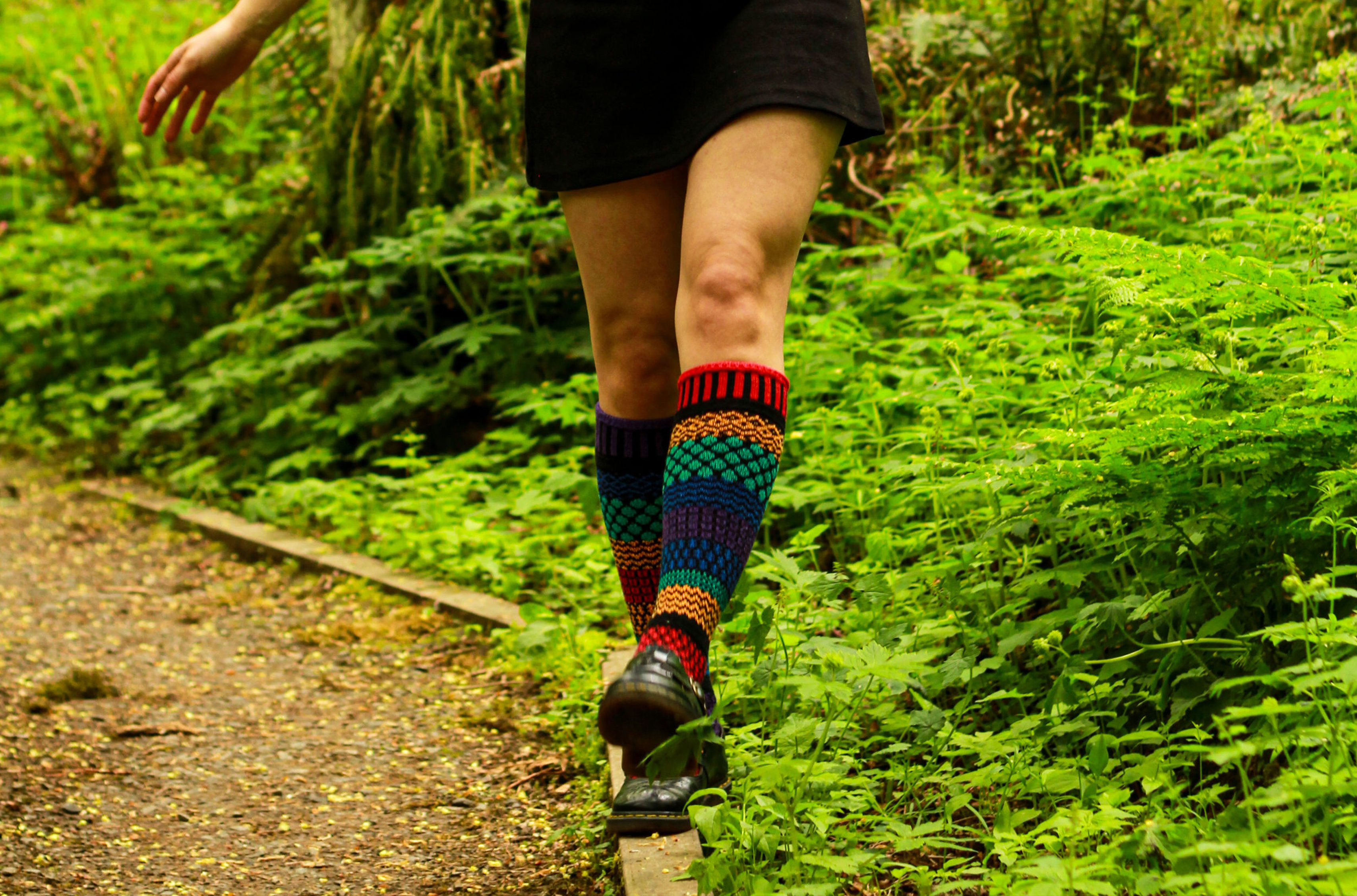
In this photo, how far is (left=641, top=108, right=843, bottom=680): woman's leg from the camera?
1.33m

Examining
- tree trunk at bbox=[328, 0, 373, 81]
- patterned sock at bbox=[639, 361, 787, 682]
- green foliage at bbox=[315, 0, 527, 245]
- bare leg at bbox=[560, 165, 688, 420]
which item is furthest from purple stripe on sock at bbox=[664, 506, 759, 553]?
tree trunk at bbox=[328, 0, 373, 81]

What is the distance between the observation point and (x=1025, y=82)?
163 inches

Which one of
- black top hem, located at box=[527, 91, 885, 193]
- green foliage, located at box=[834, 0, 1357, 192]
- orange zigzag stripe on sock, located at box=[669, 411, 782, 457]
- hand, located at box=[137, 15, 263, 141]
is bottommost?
orange zigzag stripe on sock, located at box=[669, 411, 782, 457]

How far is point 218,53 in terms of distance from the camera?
173cm

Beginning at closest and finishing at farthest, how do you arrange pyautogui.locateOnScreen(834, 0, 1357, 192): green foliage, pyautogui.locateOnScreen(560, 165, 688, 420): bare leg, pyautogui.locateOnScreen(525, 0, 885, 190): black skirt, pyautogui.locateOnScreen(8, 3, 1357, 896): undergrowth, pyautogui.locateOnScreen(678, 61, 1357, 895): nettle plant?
pyautogui.locateOnScreen(678, 61, 1357, 895): nettle plant
pyautogui.locateOnScreen(8, 3, 1357, 896): undergrowth
pyautogui.locateOnScreen(525, 0, 885, 190): black skirt
pyautogui.locateOnScreen(560, 165, 688, 420): bare leg
pyautogui.locateOnScreen(834, 0, 1357, 192): green foliage

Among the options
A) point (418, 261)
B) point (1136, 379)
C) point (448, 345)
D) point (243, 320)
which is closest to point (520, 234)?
point (418, 261)

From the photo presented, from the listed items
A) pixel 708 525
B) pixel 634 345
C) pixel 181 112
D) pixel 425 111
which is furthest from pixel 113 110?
pixel 708 525

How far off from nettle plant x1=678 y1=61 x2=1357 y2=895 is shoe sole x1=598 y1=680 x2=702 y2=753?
0.15 meters

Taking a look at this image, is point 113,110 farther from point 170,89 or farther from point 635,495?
point 635,495

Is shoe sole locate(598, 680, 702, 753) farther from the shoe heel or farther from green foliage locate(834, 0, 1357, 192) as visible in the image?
green foliage locate(834, 0, 1357, 192)

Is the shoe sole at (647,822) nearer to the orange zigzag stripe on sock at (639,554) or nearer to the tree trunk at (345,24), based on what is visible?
the orange zigzag stripe on sock at (639,554)

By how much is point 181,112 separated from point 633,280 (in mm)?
852

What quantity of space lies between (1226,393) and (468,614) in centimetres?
197

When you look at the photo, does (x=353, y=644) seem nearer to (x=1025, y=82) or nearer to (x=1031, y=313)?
(x=1031, y=313)
